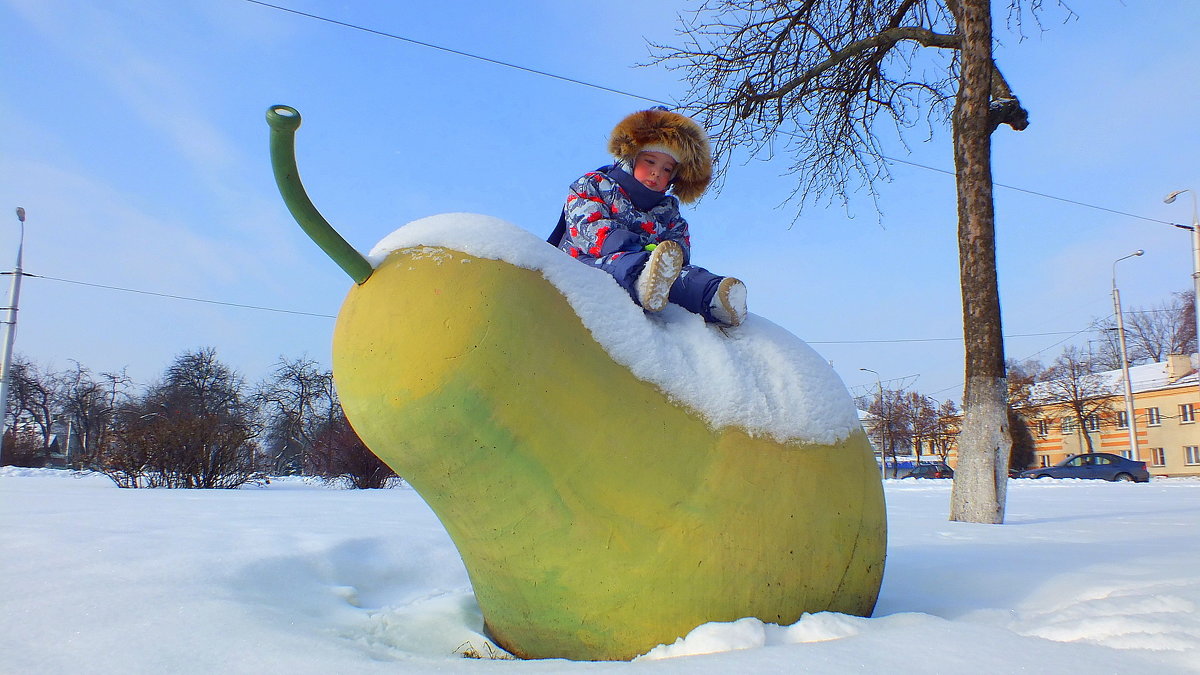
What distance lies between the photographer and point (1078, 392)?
2941cm

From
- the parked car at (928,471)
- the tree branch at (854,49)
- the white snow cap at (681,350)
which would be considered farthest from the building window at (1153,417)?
the white snow cap at (681,350)

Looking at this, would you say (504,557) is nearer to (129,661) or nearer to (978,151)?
(129,661)

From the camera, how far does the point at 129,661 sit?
1292 mm

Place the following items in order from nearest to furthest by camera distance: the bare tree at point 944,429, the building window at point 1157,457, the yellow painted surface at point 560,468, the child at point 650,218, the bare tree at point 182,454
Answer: the yellow painted surface at point 560,468
the child at point 650,218
the bare tree at point 182,454
the bare tree at point 944,429
the building window at point 1157,457

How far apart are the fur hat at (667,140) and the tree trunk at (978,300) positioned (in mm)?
3849

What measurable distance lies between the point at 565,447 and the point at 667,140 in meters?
1.17

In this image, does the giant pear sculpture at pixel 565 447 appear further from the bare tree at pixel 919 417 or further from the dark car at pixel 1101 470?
the bare tree at pixel 919 417

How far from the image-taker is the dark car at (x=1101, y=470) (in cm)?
1942

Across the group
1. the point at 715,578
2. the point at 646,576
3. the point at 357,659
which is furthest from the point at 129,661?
the point at 715,578

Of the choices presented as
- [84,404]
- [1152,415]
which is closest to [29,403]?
[84,404]

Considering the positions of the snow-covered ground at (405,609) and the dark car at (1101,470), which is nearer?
the snow-covered ground at (405,609)

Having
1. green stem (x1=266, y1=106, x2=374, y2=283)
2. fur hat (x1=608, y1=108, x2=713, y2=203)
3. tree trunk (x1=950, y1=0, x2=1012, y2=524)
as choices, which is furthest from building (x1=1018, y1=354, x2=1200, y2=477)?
green stem (x1=266, y1=106, x2=374, y2=283)

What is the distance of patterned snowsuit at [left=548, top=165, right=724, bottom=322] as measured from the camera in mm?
1827

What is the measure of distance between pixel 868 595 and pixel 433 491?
A: 3.59 ft
